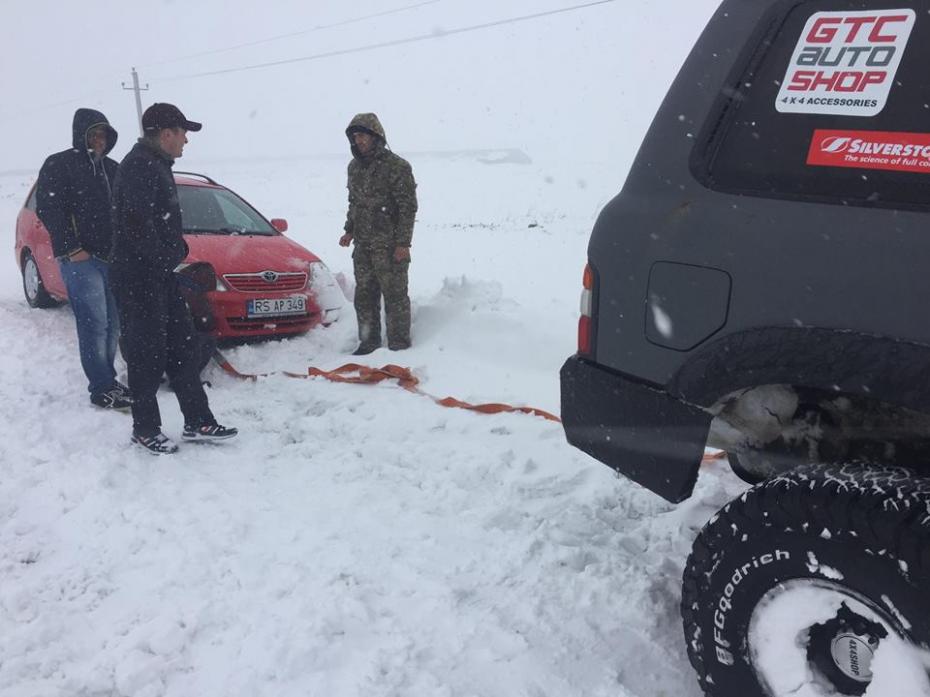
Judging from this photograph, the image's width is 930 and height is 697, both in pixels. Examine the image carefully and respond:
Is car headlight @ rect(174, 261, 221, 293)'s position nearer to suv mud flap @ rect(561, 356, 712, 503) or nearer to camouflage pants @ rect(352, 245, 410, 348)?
camouflage pants @ rect(352, 245, 410, 348)

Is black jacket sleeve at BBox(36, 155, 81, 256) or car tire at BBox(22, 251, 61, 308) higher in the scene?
black jacket sleeve at BBox(36, 155, 81, 256)

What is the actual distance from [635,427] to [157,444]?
9.62ft

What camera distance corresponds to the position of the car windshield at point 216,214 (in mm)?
6332

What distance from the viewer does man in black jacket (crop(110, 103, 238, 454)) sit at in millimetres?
3746

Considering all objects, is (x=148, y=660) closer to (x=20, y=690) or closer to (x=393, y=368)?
(x=20, y=690)

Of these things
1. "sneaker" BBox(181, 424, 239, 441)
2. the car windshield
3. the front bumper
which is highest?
the car windshield

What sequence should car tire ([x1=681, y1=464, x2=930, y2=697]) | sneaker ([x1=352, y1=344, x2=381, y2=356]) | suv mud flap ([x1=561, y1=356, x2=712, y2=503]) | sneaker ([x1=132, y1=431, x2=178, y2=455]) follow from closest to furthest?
car tire ([x1=681, y1=464, x2=930, y2=697]) → suv mud flap ([x1=561, y1=356, x2=712, y2=503]) → sneaker ([x1=132, y1=431, x2=178, y2=455]) → sneaker ([x1=352, y1=344, x2=381, y2=356])

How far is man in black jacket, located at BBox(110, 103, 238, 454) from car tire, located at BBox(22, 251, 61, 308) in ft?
13.3

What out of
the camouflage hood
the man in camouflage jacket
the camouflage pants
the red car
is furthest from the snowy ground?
the camouflage hood

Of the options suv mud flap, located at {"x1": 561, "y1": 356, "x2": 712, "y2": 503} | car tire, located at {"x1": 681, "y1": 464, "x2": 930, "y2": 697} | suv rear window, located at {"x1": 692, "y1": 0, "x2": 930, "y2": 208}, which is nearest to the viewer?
car tire, located at {"x1": 681, "y1": 464, "x2": 930, "y2": 697}

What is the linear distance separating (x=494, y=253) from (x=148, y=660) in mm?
9690

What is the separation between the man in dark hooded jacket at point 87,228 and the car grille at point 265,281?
1071 millimetres

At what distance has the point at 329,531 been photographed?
3.08 meters

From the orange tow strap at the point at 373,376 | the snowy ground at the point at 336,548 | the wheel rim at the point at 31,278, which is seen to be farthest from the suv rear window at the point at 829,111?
the wheel rim at the point at 31,278
